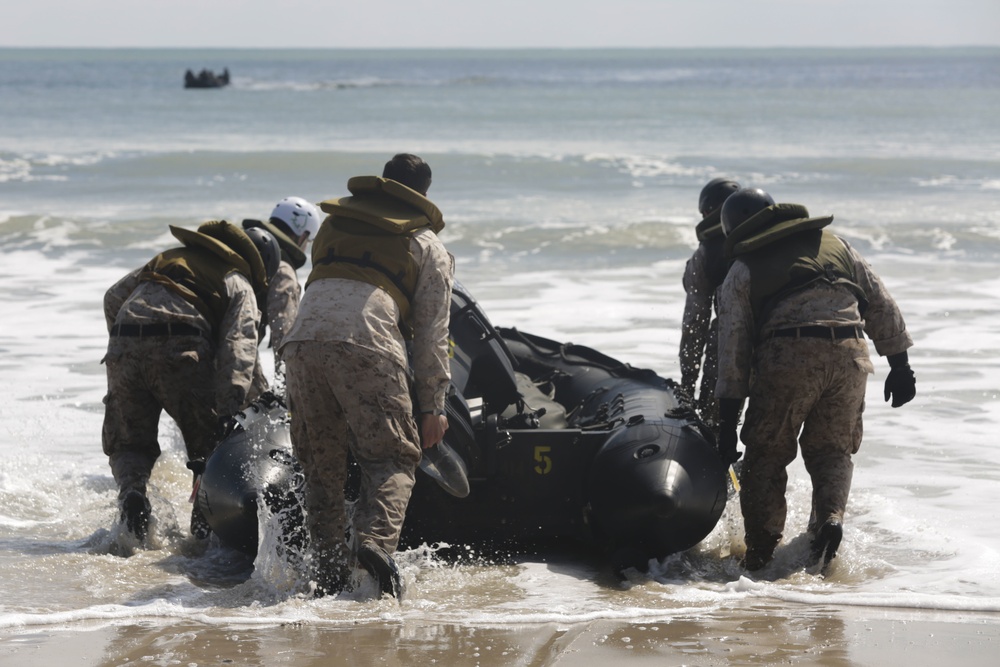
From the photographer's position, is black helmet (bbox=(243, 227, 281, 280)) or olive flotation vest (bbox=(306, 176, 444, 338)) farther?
black helmet (bbox=(243, 227, 281, 280))

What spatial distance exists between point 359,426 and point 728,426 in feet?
5.42

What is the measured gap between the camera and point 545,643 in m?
4.79

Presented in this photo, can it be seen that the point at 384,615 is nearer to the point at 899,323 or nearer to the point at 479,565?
the point at 479,565

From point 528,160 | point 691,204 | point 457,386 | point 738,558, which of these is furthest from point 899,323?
point 528,160

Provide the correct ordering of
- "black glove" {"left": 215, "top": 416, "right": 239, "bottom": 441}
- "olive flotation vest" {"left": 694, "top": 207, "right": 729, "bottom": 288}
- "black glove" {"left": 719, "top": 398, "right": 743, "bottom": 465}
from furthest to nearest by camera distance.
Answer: "olive flotation vest" {"left": 694, "top": 207, "right": 729, "bottom": 288} < "black glove" {"left": 215, "top": 416, "right": 239, "bottom": 441} < "black glove" {"left": 719, "top": 398, "right": 743, "bottom": 465}

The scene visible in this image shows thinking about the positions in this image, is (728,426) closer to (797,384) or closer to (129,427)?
(797,384)

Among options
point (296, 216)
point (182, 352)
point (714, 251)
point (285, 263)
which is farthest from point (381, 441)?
point (296, 216)

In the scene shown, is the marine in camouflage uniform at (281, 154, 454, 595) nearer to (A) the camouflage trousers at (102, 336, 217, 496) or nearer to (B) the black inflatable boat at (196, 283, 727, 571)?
(B) the black inflatable boat at (196, 283, 727, 571)

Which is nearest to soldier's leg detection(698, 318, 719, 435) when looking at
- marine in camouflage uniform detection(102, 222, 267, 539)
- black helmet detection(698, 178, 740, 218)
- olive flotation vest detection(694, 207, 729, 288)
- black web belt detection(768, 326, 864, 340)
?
olive flotation vest detection(694, 207, 729, 288)

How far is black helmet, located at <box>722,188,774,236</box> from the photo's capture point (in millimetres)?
6086

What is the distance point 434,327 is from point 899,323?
2.14 m

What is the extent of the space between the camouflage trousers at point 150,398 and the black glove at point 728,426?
2.34 meters

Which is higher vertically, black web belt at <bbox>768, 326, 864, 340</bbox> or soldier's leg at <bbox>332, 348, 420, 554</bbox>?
black web belt at <bbox>768, 326, 864, 340</bbox>

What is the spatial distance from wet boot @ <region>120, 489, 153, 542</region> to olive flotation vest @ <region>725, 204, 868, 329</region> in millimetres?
2880
